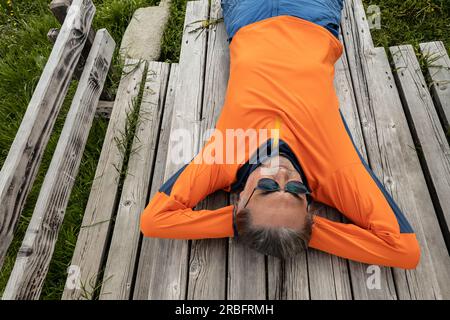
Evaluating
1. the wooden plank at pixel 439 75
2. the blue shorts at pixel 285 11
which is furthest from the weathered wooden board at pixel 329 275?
the blue shorts at pixel 285 11

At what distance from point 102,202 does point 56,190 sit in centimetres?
34

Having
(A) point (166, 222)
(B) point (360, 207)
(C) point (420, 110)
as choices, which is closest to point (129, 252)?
(A) point (166, 222)

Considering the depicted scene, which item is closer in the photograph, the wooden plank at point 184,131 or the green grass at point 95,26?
the wooden plank at point 184,131

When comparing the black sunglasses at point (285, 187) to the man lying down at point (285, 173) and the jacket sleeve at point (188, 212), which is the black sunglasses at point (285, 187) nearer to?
the man lying down at point (285, 173)

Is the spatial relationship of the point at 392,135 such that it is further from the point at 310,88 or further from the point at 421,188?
the point at 310,88

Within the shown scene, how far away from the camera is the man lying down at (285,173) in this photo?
1886 millimetres

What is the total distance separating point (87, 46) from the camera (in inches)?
Result: 105

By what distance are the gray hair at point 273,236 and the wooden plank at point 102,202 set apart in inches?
37.4

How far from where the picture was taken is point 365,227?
81.5 inches

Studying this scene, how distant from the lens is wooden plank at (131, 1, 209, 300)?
83.0 inches

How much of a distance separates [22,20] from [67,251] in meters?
2.65

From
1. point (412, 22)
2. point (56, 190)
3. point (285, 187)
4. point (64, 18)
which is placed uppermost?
point (64, 18)

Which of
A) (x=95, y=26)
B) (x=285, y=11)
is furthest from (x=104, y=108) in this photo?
(x=285, y=11)

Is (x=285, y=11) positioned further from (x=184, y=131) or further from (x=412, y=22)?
(x=412, y=22)
